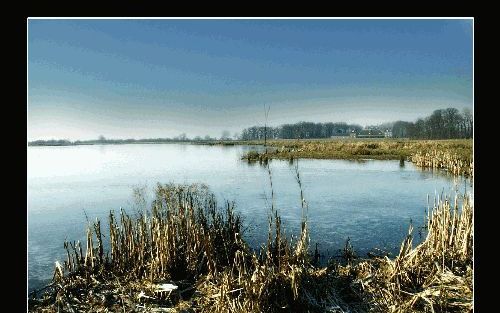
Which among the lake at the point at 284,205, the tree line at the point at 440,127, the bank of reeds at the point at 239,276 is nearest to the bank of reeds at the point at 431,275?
the bank of reeds at the point at 239,276

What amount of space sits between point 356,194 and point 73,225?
36.5 feet

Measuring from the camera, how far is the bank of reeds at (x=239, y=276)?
17.6 ft

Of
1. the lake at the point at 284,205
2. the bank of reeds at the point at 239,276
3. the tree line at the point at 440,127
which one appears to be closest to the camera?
the bank of reeds at the point at 239,276

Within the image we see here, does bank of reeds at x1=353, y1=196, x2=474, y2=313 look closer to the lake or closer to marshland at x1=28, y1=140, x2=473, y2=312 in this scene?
marshland at x1=28, y1=140, x2=473, y2=312

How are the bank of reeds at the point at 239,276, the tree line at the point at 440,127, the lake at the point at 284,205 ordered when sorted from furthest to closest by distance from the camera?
the tree line at the point at 440,127 → the lake at the point at 284,205 → the bank of reeds at the point at 239,276

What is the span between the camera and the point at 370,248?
9164mm

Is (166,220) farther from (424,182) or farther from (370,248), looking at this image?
(424,182)

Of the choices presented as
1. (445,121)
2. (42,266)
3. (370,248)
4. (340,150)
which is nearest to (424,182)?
(370,248)

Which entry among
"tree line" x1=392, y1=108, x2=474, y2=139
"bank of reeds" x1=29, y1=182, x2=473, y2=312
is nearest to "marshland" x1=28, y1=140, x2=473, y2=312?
"bank of reeds" x1=29, y1=182, x2=473, y2=312

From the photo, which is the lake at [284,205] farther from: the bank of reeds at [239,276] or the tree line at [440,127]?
the tree line at [440,127]

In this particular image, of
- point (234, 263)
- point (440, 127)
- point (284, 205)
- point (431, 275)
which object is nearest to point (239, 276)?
point (234, 263)

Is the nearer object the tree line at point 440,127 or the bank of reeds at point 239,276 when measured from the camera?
the bank of reeds at point 239,276

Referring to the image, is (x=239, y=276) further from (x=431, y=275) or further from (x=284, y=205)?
(x=284, y=205)
